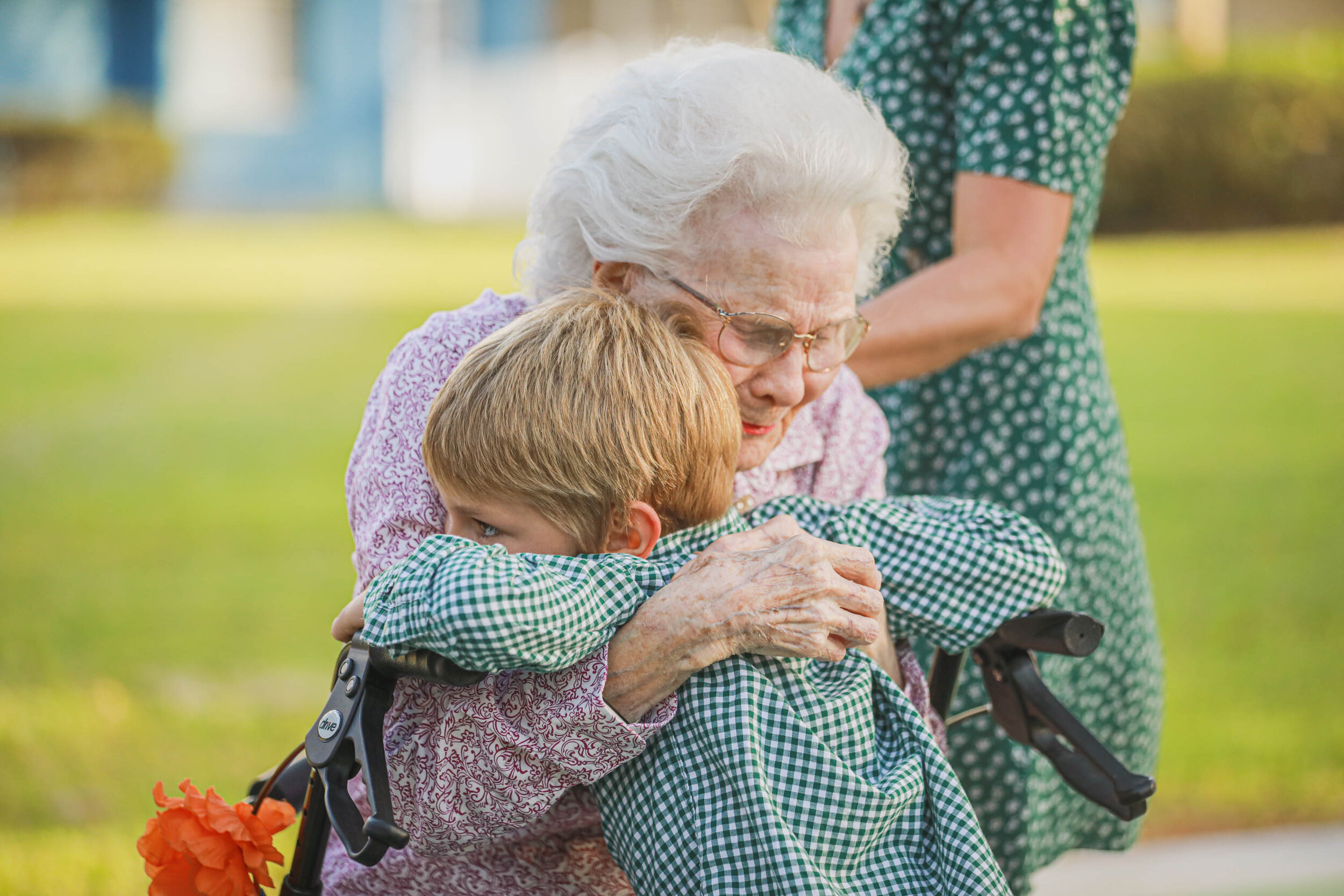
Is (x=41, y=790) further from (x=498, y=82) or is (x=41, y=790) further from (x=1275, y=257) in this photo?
(x=498, y=82)

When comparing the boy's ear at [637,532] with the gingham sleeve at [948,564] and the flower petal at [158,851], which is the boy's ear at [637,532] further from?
the flower petal at [158,851]

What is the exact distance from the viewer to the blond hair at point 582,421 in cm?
167

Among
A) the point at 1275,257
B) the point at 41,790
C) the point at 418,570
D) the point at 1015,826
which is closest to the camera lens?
the point at 418,570

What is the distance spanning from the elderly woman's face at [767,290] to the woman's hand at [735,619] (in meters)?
0.30

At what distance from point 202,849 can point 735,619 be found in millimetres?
743

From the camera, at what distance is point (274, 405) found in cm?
980

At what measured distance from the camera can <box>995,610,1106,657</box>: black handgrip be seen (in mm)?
1933

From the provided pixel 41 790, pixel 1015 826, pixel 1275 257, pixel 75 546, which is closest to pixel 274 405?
pixel 75 546

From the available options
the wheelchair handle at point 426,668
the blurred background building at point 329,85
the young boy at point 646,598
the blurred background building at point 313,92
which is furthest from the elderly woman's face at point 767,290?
the blurred background building at point 329,85

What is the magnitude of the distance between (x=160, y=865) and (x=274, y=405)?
8470 millimetres

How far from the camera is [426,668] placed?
1557 millimetres

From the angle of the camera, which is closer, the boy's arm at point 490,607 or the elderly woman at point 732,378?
the boy's arm at point 490,607

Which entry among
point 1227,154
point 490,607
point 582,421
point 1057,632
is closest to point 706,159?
point 582,421

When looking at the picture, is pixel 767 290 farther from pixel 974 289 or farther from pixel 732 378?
pixel 974 289
